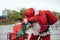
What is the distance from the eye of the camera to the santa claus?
1953 millimetres

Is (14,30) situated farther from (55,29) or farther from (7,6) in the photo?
(55,29)

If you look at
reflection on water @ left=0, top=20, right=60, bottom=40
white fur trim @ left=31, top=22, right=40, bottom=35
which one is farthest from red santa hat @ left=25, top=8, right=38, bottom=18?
reflection on water @ left=0, top=20, right=60, bottom=40

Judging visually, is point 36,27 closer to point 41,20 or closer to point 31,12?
point 41,20

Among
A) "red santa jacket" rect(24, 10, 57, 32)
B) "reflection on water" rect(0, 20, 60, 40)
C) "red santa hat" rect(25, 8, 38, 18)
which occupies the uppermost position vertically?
"red santa hat" rect(25, 8, 38, 18)

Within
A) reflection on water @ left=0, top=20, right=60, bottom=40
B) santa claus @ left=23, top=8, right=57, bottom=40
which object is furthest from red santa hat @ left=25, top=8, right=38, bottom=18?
reflection on water @ left=0, top=20, right=60, bottom=40

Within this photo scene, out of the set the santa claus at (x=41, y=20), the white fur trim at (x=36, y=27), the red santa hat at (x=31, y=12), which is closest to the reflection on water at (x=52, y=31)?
the santa claus at (x=41, y=20)

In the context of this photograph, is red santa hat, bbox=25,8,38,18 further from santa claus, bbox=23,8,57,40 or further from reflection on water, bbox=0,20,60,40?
reflection on water, bbox=0,20,60,40

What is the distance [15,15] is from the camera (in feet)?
6.42

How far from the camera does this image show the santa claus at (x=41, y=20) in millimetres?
1953

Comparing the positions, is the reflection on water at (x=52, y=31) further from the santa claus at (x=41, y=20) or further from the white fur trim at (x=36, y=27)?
the white fur trim at (x=36, y=27)

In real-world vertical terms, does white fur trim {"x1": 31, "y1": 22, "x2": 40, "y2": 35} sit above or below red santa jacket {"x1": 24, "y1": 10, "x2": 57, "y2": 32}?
below

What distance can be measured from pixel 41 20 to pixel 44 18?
53 millimetres

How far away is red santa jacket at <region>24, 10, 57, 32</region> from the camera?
6.43 feet

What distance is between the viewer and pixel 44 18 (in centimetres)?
196
